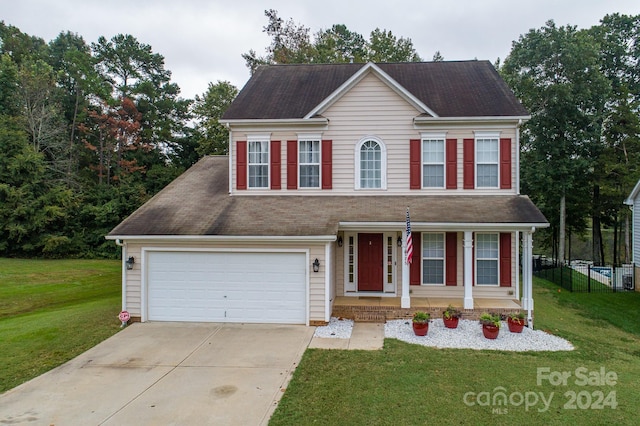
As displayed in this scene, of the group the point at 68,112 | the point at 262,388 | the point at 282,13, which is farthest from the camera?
the point at 68,112

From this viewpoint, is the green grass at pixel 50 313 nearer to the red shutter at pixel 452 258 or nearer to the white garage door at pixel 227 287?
the white garage door at pixel 227 287

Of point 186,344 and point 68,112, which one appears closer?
point 186,344

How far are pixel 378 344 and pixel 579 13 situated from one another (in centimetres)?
2778

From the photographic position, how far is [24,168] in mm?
24141

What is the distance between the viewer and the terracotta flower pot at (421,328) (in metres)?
8.70

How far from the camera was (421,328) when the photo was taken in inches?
343

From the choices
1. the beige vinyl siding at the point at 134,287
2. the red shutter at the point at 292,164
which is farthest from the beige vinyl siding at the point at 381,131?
the beige vinyl siding at the point at 134,287

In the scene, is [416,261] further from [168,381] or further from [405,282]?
[168,381]

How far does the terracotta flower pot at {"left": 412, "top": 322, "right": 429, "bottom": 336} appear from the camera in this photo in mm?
8695

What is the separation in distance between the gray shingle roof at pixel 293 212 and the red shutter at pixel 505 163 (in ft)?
1.50

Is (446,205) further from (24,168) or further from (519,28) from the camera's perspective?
(24,168)

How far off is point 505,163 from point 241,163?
8466 millimetres

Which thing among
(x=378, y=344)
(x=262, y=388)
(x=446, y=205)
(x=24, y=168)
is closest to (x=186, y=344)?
(x=262, y=388)

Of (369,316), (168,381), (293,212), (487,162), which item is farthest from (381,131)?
(168,381)
